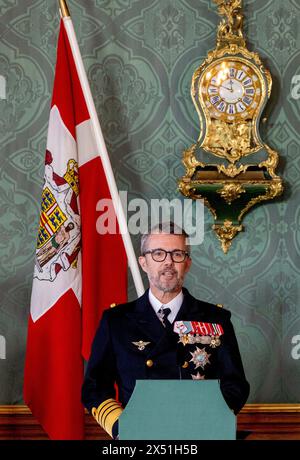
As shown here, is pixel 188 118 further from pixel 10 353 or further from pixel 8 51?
pixel 10 353

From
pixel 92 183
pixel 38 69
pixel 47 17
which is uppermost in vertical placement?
pixel 47 17

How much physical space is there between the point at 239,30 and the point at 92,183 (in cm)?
Result: 106

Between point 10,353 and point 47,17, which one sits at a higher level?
point 47,17

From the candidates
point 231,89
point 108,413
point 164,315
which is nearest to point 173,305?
point 164,315

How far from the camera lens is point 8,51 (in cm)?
376

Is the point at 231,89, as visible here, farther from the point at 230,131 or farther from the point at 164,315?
the point at 164,315

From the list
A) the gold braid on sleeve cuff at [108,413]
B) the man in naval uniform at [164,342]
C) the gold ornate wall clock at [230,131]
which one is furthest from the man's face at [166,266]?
the gold ornate wall clock at [230,131]

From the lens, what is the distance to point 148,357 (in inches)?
97.8

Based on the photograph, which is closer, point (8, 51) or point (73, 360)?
point (73, 360)

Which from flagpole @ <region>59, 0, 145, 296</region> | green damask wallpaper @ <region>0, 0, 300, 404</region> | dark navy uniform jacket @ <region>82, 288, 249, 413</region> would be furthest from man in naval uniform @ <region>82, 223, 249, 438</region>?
green damask wallpaper @ <region>0, 0, 300, 404</region>

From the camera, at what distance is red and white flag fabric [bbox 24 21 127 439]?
3426mm

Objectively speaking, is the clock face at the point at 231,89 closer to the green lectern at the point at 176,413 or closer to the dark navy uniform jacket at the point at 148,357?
the dark navy uniform jacket at the point at 148,357

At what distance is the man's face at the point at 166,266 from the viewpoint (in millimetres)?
2443

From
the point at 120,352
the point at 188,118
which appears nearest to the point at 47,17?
the point at 188,118
